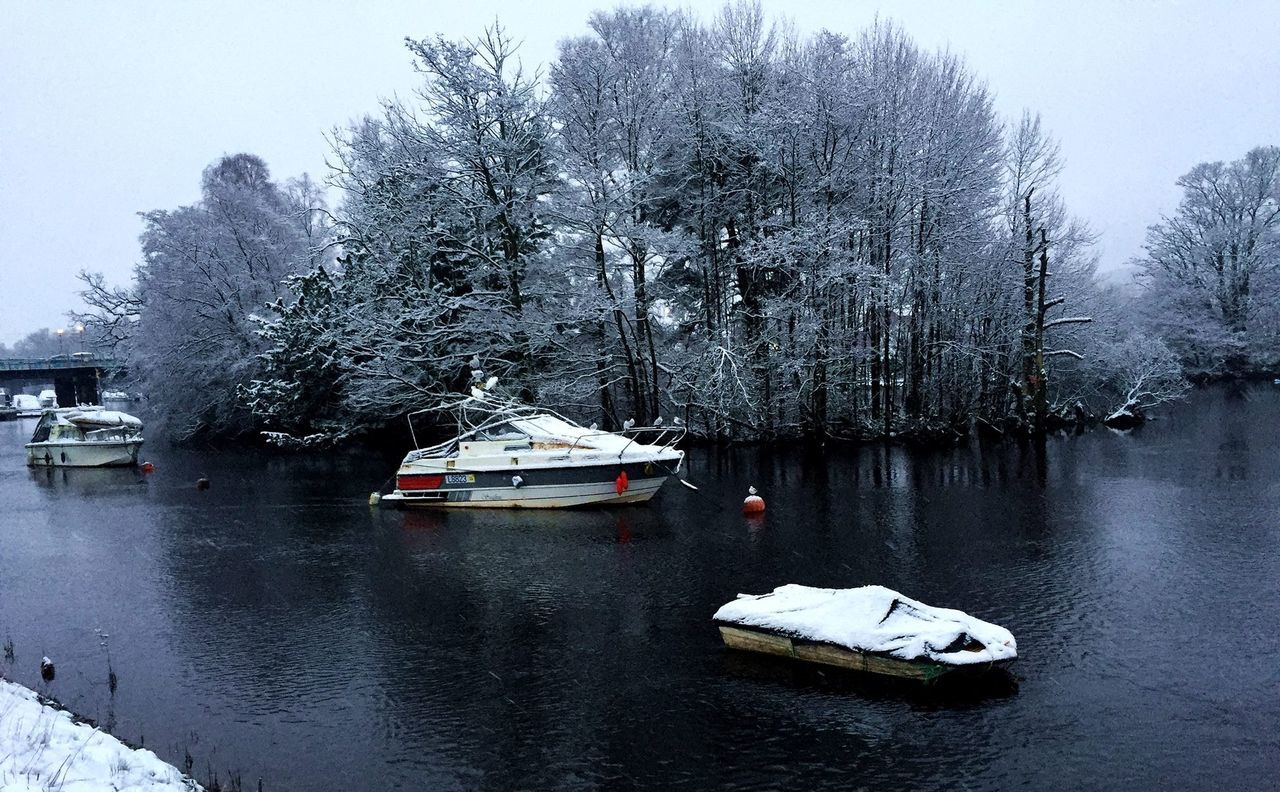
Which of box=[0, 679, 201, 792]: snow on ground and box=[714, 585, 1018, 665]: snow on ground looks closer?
box=[0, 679, 201, 792]: snow on ground

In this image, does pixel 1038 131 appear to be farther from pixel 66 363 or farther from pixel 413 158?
pixel 66 363

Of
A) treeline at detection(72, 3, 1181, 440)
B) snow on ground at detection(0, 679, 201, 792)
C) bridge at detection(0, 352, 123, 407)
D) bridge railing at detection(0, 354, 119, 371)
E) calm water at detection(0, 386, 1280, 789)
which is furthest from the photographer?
bridge at detection(0, 352, 123, 407)

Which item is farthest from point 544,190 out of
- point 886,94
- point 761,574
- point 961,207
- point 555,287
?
point 761,574

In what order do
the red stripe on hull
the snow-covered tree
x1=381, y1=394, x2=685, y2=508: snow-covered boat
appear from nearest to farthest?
1. x1=381, y1=394, x2=685, y2=508: snow-covered boat
2. the red stripe on hull
3. the snow-covered tree

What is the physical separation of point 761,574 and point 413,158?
21221 mm

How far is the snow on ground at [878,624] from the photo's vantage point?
9758 millimetres

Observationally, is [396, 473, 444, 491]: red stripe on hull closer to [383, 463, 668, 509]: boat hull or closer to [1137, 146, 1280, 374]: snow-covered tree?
[383, 463, 668, 509]: boat hull

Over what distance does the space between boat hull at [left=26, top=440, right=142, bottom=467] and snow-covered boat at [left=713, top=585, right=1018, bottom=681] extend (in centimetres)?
3115

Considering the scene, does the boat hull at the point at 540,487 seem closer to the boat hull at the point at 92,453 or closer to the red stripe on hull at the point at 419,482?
the red stripe on hull at the point at 419,482

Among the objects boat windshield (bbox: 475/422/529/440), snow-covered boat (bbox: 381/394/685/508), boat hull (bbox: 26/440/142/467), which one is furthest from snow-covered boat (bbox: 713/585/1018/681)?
boat hull (bbox: 26/440/142/467)

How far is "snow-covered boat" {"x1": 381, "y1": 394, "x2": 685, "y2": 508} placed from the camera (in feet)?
67.7

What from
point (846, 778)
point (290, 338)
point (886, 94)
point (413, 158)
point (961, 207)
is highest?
point (886, 94)

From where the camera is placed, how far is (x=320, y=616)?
539 inches

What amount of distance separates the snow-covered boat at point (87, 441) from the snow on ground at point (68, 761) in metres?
28.5
